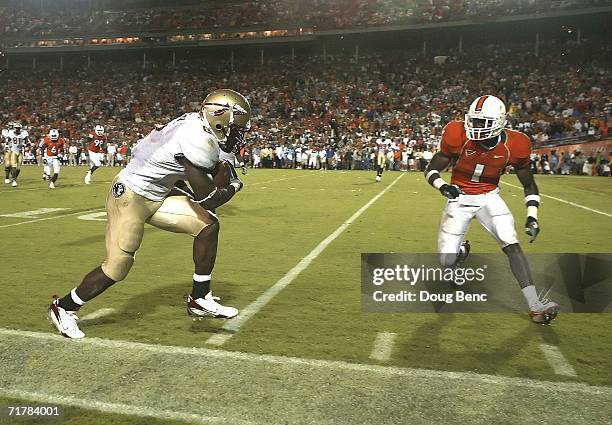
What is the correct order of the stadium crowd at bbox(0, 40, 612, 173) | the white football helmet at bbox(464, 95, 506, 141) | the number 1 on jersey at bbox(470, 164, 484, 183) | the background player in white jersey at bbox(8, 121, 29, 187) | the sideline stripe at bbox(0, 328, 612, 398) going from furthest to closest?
the stadium crowd at bbox(0, 40, 612, 173) < the background player in white jersey at bbox(8, 121, 29, 187) < the number 1 on jersey at bbox(470, 164, 484, 183) < the white football helmet at bbox(464, 95, 506, 141) < the sideline stripe at bbox(0, 328, 612, 398)

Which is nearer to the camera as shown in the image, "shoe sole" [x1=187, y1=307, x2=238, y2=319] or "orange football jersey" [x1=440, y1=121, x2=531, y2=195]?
"shoe sole" [x1=187, y1=307, x2=238, y2=319]

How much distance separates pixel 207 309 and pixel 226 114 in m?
1.49

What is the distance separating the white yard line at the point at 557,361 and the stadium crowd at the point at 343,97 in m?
21.3

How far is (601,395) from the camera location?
294 cm

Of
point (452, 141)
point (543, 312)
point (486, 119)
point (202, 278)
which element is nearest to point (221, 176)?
point (202, 278)

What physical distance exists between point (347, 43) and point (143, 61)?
17975mm

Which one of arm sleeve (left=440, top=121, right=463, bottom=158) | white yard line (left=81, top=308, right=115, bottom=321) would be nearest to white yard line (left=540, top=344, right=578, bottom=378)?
arm sleeve (left=440, top=121, right=463, bottom=158)

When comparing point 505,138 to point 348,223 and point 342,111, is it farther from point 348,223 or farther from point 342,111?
point 342,111

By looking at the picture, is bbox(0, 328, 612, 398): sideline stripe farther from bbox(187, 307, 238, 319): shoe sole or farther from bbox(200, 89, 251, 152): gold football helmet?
bbox(200, 89, 251, 152): gold football helmet

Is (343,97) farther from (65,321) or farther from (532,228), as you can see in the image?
(65,321)

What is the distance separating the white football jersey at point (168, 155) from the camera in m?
3.68

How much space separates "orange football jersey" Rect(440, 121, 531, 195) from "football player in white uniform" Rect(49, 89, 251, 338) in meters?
1.89

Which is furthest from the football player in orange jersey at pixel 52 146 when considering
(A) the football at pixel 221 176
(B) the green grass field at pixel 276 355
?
(A) the football at pixel 221 176

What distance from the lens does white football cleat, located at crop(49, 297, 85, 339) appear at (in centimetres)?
373
